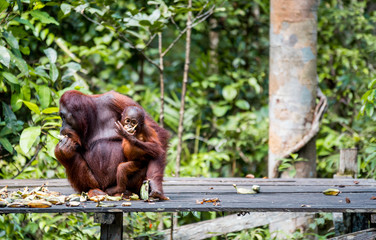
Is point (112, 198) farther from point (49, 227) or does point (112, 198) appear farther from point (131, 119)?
point (49, 227)

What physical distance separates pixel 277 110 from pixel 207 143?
204 centimetres

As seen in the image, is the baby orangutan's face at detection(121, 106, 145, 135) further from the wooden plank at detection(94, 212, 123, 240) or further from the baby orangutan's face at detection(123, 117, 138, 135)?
the wooden plank at detection(94, 212, 123, 240)

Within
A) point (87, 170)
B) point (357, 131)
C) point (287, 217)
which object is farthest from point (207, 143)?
point (87, 170)

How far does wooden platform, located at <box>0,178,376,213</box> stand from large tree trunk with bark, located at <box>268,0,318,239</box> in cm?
71

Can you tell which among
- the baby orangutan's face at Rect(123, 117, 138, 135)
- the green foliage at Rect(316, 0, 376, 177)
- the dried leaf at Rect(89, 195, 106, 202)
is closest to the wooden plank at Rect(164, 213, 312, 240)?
the dried leaf at Rect(89, 195, 106, 202)

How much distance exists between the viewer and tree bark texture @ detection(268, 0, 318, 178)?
517cm

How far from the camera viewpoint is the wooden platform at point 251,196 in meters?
3.02

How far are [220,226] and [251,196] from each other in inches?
44.2

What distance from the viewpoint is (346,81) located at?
6852 mm

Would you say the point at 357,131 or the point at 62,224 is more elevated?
the point at 357,131

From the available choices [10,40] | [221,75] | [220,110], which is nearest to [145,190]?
[10,40]

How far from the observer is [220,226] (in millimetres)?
4621

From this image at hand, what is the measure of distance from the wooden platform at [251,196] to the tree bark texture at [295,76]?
76 cm

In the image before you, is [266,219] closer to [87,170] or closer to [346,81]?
[87,170]
